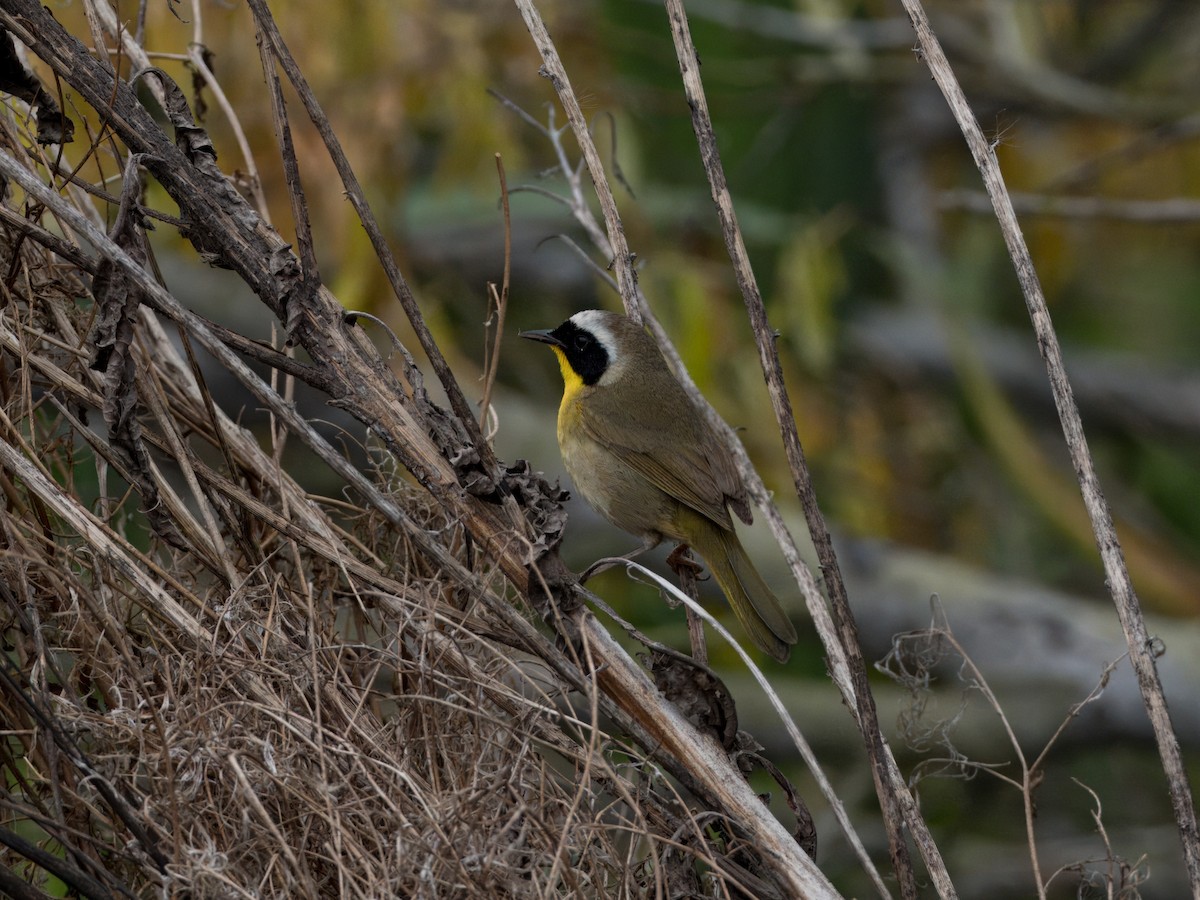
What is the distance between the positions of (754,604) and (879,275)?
582cm

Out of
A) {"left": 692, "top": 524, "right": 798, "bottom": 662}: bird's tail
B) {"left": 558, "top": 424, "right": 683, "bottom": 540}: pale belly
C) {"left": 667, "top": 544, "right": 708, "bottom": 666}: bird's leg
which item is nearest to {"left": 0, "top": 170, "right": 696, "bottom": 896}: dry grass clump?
{"left": 667, "top": 544, "right": 708, "bottom": 666}: bird's leg

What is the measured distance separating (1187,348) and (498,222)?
594cm

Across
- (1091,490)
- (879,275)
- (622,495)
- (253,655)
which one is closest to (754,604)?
(622,495)

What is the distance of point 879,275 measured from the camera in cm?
847

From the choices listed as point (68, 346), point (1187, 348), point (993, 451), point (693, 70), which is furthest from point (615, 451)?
point (1187, 348)

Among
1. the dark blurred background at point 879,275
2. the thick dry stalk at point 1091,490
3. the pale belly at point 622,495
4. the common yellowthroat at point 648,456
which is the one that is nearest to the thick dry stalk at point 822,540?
the thick dry stalk at point 1091,490

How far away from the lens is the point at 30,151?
7.21 feet

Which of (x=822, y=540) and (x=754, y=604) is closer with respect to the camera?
(x=822, y=540)

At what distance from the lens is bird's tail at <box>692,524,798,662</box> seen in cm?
301

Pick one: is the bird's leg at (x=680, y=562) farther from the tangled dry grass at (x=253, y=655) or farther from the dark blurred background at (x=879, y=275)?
the dark blurred background at (x=879, y=275)

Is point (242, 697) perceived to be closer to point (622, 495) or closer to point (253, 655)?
point (253, 655)

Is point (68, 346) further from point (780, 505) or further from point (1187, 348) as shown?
point (1187, 348)

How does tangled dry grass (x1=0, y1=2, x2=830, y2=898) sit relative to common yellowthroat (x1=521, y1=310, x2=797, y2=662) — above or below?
below

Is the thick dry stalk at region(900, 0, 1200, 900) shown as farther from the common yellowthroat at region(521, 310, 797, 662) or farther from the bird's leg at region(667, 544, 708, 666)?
the common yellowthroat at region(521, 310, 797, 662)
